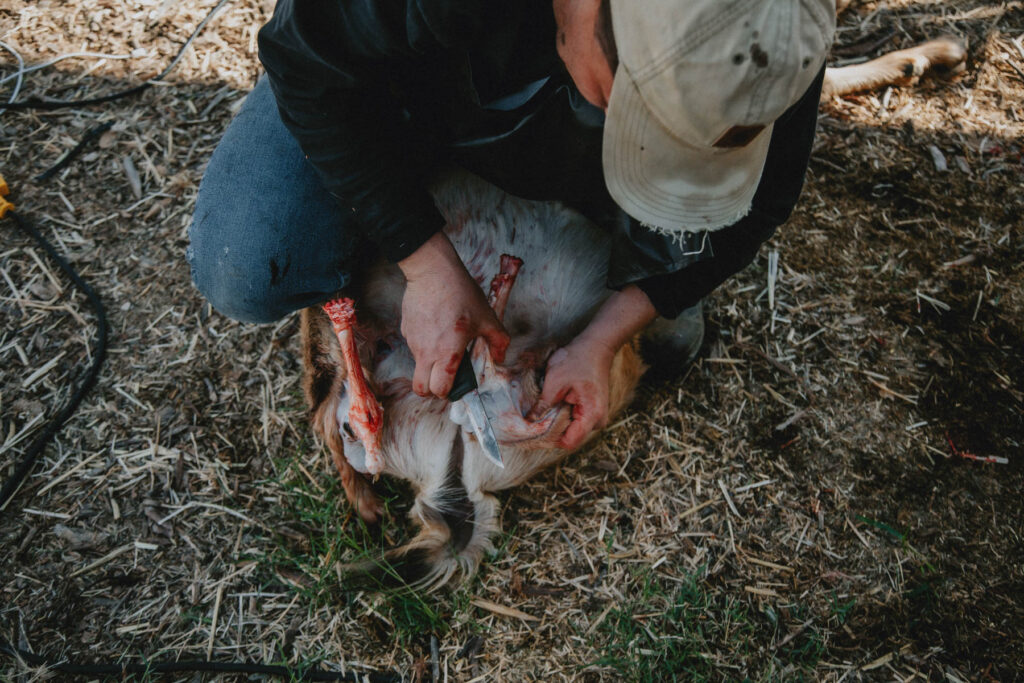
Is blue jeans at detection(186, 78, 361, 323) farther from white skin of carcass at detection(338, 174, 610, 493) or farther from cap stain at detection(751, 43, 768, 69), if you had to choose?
cap stain at detection(751, 43, 768, 69)

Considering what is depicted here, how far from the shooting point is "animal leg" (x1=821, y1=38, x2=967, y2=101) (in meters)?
2.80

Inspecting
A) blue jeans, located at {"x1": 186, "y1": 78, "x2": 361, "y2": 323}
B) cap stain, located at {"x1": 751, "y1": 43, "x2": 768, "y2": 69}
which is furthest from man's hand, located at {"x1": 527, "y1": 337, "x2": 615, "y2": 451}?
cap stain, located at {"x1": 751, "y1": 43, "x2": 768, "y2": 69}

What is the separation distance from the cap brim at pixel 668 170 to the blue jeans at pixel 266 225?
0.93 metres

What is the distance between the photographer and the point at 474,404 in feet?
5.75

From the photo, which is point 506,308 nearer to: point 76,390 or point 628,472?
point 628,472

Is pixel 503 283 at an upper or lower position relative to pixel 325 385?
upper

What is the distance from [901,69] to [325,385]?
2.70 m

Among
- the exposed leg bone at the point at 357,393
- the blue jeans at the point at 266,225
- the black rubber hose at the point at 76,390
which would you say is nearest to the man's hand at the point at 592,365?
the exposed leg bone at the point at 357,393

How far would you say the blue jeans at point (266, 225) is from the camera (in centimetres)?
178

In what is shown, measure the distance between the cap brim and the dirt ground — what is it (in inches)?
44.8

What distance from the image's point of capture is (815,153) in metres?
2.70

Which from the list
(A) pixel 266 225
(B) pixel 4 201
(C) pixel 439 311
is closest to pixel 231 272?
(A) pixel 266 225

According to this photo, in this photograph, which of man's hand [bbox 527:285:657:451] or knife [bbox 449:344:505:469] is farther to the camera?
man's hand [bbox 527:285:657:451]

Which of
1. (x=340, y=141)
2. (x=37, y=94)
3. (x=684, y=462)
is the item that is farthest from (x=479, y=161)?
(x=37, y=94)
